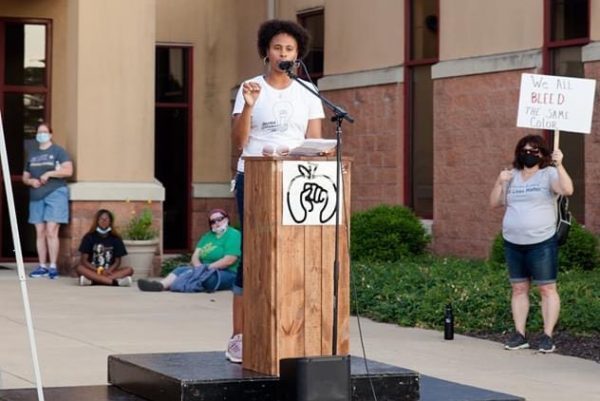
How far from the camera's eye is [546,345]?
40.7ft

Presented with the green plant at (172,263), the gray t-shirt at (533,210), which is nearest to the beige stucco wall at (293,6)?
the green plant at (172,263)

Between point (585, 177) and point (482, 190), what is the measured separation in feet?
6.14

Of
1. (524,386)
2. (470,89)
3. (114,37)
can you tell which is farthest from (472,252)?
(524,386)

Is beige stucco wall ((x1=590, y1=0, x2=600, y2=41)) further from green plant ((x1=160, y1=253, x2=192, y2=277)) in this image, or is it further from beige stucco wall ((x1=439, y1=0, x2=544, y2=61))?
green plant ((x1=160, y1=253, x2=192, y2=277))

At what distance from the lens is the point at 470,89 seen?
1947 cm

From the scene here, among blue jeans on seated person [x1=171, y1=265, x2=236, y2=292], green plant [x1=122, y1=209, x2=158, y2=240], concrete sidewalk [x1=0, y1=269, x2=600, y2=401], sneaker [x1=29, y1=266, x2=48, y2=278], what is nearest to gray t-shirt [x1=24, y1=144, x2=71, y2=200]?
sneaker [x1=29, y1=266, x2=48, y2=278]

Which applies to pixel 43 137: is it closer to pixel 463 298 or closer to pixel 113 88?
pixel 113 88

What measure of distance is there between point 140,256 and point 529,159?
854 cm

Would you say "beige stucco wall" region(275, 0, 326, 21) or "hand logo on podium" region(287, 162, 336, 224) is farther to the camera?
"beige stucco wall" region(275, 0, 326, 21)

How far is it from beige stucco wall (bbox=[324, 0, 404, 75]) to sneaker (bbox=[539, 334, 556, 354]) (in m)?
9.10

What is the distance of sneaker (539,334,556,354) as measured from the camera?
40.6ft

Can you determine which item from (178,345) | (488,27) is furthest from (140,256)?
(178,345)

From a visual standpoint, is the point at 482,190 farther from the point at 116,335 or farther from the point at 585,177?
the point at 116,335

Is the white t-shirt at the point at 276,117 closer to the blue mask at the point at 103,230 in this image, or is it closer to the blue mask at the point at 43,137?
the blue mask at the point at 103,230
